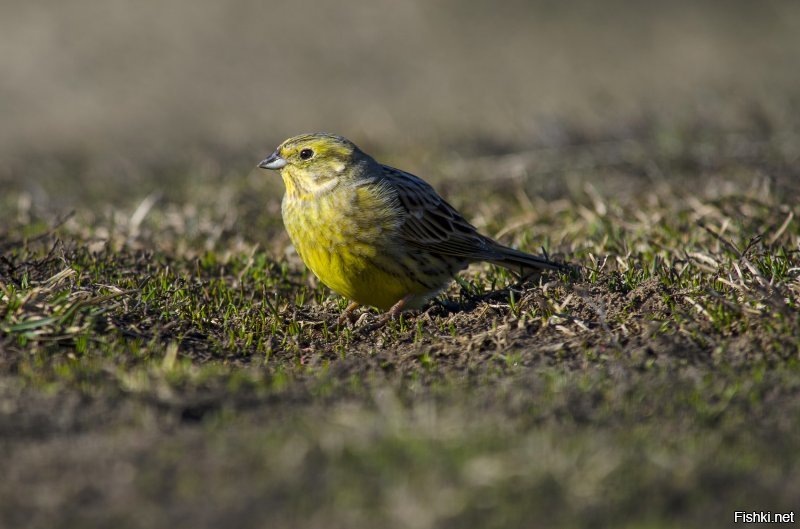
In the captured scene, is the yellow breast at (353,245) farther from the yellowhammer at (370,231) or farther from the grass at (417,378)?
the grass at (417,378)

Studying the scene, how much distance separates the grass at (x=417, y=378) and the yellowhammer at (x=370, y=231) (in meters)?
0.21

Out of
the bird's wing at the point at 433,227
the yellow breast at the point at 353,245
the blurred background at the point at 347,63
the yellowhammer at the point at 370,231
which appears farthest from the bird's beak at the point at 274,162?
the blurred background at the point at 347,63

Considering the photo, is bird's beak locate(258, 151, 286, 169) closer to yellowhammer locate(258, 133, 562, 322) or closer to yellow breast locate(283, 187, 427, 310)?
yellowhammer locate(258, 133, 562, 322)

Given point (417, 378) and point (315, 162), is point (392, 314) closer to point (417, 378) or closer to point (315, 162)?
point (315, 162)

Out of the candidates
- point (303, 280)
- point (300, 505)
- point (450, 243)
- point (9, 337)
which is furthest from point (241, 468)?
point (303, 280)

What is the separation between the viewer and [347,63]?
19.7m

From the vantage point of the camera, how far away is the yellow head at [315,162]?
6590 millimetres

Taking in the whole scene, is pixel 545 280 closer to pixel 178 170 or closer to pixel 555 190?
pixel 555 190

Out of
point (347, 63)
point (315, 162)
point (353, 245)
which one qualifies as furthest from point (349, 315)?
point (347, 63)

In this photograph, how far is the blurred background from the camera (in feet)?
52.4

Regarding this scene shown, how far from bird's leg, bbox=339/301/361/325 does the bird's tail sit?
0.86 meters

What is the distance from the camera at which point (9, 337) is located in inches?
210

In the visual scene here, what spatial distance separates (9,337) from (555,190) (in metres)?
5.07

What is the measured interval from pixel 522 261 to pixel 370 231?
951 millimetres
